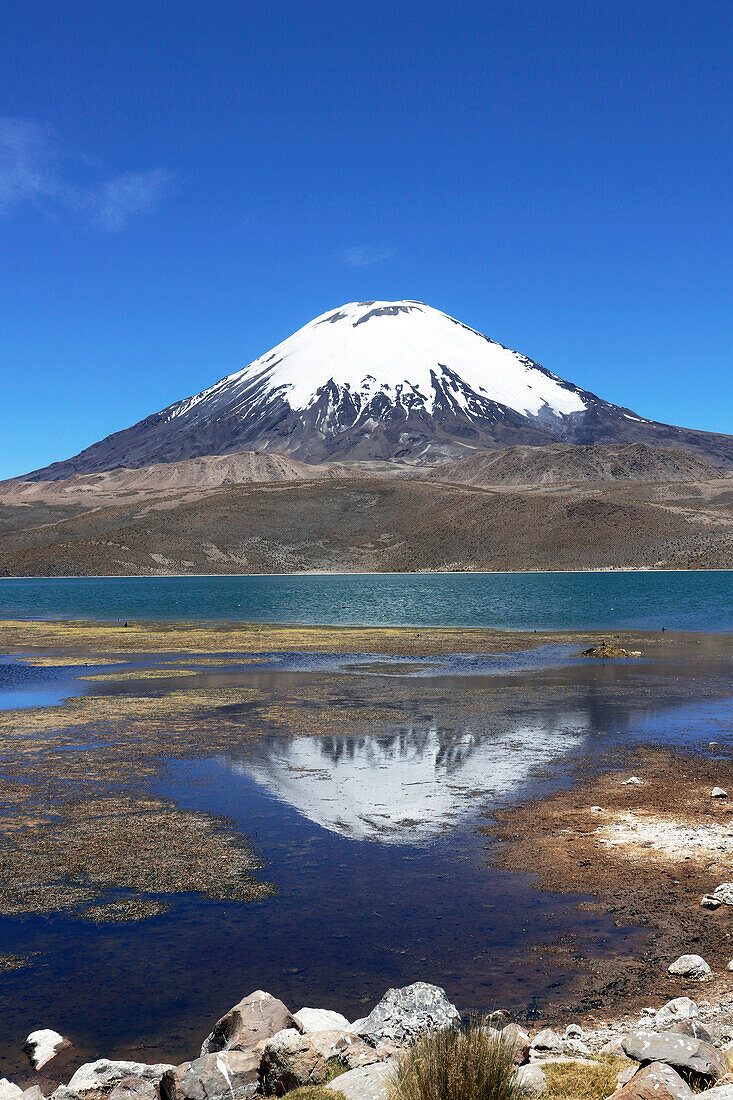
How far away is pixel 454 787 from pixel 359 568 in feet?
560

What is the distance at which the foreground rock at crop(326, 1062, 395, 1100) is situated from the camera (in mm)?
6613

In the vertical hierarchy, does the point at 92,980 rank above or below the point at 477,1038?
below

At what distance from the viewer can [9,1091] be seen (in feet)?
24.0

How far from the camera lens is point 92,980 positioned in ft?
32.4

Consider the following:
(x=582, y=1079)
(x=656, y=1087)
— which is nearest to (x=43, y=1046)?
(x=582, y=1079)

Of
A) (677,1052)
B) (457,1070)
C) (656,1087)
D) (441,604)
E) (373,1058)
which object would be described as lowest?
(373,1058)

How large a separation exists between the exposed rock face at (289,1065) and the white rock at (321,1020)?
0.68 metres

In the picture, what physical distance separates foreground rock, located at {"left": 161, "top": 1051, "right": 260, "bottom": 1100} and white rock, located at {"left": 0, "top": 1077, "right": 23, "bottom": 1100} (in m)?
1.15

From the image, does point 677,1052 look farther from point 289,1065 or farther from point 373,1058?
point 289,1065

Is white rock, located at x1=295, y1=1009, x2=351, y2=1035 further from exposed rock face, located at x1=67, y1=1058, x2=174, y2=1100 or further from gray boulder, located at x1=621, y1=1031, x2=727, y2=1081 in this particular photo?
gray boulder, located at x1=621, y1=1031, x2=727, y2=1081

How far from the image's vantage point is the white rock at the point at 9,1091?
7.22 metres

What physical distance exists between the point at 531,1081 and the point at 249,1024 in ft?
7.74

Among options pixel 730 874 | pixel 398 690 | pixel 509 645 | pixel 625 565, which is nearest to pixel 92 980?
pixel 730 874

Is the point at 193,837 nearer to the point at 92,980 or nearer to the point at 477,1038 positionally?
the point at 92,980
